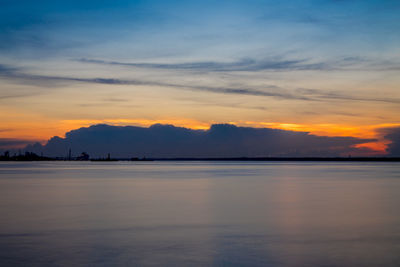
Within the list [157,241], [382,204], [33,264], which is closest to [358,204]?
[382,204]

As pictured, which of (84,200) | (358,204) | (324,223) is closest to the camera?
(324,223)

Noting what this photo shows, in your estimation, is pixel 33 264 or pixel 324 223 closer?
pixel 33 264

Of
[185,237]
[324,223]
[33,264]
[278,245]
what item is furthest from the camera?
[324,223]

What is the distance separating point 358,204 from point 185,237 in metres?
12.5

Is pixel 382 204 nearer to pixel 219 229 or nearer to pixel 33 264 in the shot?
pixel 219 229

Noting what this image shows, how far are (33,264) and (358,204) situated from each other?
1708 cm

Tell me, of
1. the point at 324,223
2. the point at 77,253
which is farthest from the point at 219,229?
the point at 77,253

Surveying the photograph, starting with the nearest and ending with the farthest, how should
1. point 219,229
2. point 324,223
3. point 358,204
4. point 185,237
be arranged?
point 185,237 < point 219,229 < point 324,223 < point 358,204

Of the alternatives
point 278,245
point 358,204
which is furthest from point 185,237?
point 358,204

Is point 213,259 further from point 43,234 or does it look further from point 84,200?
point 84,200

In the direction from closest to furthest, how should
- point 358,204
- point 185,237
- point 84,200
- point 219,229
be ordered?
point 185,237, point 219,229, point 358,204, point 84,200

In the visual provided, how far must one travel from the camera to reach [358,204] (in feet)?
72.5

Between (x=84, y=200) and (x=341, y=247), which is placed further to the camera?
(x=84, y=200)

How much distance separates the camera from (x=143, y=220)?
1630 cm
